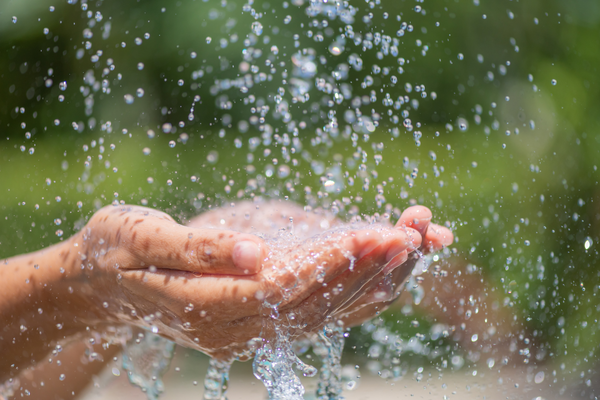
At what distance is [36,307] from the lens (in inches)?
24.3

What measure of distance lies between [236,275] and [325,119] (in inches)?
23.8

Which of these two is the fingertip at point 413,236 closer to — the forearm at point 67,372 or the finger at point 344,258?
the finger at point 344,258

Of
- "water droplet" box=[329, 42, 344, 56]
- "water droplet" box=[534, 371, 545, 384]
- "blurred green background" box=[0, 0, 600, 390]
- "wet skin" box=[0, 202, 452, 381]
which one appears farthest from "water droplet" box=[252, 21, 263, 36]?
"water droplet" box=[534, 371, 545, 384]

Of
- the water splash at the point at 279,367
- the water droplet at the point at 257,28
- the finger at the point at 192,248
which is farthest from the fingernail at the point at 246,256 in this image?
the water droplet at the point at 257,28

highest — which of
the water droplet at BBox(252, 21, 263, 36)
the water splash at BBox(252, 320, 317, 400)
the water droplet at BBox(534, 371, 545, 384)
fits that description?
the water droplet at BBox(252, 21, 263, 36)

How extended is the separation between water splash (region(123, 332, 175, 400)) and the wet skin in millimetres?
70

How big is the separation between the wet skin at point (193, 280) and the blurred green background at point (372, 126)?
23 cm

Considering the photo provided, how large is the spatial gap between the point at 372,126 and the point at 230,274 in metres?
0.59

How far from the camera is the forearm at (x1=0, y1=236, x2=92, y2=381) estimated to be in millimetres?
592

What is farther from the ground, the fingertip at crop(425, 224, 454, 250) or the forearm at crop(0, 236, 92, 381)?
the fingertip at crop(425, 224, 454, 250)

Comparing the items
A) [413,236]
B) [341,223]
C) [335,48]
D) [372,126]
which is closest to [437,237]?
[413,236]

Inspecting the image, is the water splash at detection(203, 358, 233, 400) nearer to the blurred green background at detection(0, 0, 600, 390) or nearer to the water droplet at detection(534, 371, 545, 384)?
the blurred green background at detection(0, 0, 600, 390)

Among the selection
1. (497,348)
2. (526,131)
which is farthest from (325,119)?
(497,348)

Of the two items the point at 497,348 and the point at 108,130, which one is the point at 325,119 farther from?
the point at 497,348
